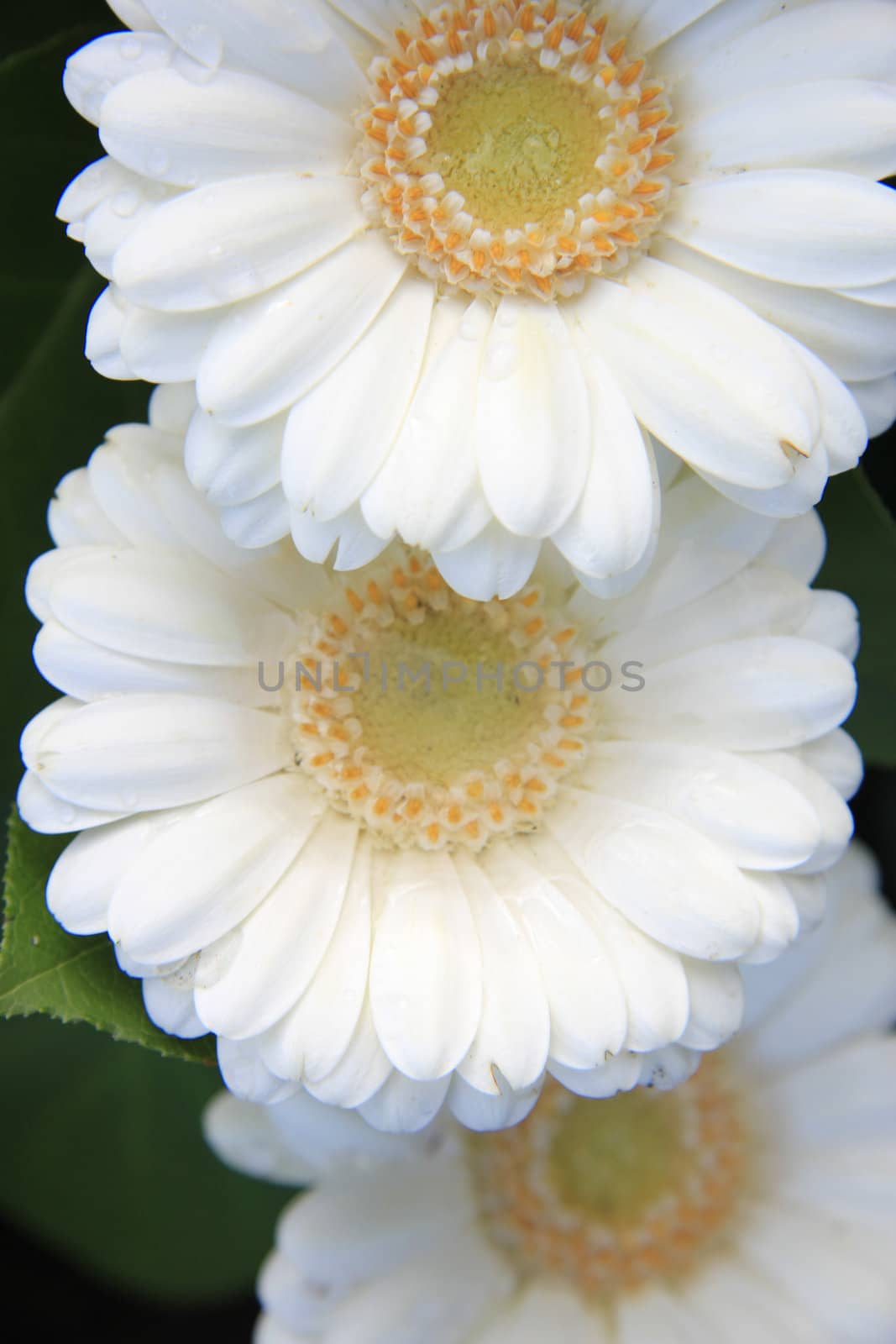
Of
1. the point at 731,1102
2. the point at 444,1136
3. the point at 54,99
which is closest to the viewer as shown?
the point at 54,99

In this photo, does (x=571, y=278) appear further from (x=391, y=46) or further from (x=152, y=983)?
(x=152, y=983)

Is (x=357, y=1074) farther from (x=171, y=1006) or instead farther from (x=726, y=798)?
(x=726, y=798)

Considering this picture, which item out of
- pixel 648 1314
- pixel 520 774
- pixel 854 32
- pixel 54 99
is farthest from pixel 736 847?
pixel 54 99

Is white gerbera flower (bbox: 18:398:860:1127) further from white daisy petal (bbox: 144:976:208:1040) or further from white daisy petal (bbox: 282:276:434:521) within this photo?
white daisy petal (bbox: 282:276:434:521)

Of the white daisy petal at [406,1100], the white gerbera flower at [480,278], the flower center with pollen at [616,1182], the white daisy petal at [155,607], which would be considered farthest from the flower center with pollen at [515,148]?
the flower center with pollen at [616,1182]

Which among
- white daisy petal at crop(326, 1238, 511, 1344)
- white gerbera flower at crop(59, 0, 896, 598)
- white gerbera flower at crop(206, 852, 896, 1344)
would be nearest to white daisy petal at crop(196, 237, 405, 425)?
white gerbera flower at crop(59, 0, 896, 598)

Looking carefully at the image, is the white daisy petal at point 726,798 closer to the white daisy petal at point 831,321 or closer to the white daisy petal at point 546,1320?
the white daisy petal at point 831,321
